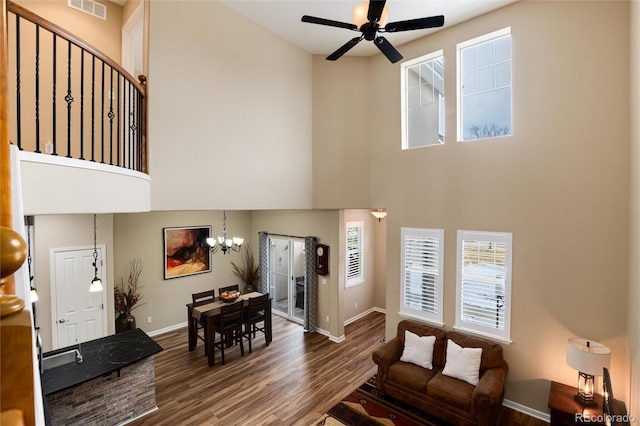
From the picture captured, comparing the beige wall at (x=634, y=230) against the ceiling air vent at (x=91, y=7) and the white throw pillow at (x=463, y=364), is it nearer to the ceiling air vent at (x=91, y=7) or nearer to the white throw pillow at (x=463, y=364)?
the white throw pillow at (x=463, y=364)

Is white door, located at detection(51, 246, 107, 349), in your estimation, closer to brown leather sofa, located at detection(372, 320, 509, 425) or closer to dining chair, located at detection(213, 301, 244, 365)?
dining chair, located at detection(213, 301, 244, 365)

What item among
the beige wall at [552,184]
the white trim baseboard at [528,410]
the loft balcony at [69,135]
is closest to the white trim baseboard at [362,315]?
the beige wall at [552,184]

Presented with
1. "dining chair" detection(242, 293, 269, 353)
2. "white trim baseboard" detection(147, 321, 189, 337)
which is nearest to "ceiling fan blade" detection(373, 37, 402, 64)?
"dining chair" detection(242, 293, 269, 353)

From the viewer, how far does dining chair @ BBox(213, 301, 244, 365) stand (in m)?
5.86

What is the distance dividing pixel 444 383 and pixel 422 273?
1.67 meters

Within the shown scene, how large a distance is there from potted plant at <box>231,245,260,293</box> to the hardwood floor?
2.06 meters

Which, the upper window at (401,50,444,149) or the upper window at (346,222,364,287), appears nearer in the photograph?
the upper window at (401,50,444,149)

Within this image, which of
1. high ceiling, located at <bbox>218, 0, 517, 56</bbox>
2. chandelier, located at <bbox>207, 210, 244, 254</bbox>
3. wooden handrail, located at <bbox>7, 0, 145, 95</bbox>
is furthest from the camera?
chandelier, located at <bbox>207, 210, 244, 254</bbox>

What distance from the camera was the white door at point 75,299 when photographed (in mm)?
5258

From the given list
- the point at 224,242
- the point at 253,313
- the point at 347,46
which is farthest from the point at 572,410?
the point at 224,242

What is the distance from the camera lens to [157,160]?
3.79 m

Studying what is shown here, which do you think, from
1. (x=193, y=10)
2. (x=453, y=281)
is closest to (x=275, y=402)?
(x=453, y=281)

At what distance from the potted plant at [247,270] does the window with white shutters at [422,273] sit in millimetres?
4655

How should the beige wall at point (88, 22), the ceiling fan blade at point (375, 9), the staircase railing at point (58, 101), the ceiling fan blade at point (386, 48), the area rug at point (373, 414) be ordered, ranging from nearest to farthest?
the ceiling fan blade at point (375, 9) < the ceiling fan blade at point (386, 48) < the staircase railing at point (58, 101) < the area rug at point (373, 414) < the beige wall at point (88, 22)
